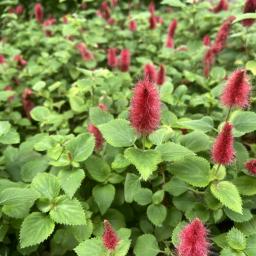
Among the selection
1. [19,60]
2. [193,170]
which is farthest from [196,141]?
[19,60]

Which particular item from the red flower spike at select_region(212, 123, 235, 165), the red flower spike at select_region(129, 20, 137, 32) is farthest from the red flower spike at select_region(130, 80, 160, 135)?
the red flower spike at select_region(129, 20, 137, 32)

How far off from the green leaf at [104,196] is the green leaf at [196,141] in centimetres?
42

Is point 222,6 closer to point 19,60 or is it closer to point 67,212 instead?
point 19,60

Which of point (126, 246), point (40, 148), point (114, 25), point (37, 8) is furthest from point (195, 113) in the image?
point (37, 8)

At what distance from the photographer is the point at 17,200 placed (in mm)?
1731

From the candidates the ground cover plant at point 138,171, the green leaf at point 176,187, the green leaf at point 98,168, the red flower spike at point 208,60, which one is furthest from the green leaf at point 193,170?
the red flower spike at point 208,60

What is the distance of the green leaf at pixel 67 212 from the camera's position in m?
1.67

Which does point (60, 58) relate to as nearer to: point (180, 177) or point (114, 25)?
point (114, 25)

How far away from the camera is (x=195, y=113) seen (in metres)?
2.73

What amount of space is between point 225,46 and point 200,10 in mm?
621

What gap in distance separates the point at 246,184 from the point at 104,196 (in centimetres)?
66

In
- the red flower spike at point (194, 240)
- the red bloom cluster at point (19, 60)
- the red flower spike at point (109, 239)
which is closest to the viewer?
the red flower spike at point (194, 240)

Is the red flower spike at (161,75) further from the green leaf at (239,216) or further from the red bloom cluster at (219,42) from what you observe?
the green leaf at (239,216)

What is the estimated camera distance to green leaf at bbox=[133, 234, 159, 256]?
69.9 inches
